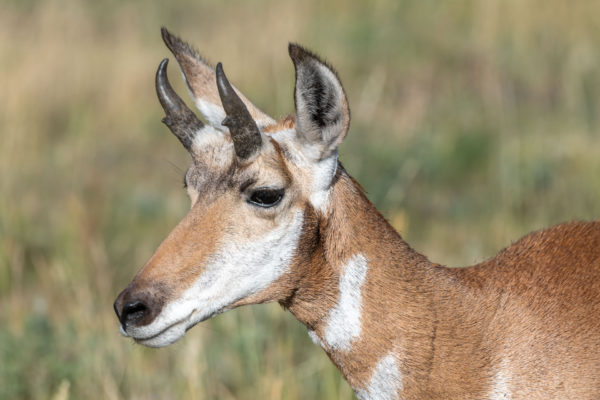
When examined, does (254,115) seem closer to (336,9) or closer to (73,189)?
(73,189)

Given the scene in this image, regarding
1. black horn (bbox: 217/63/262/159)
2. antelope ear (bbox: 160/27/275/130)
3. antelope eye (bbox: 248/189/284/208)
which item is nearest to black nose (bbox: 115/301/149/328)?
antelope eye (bbox: 248/189/284/208)

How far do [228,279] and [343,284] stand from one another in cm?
43

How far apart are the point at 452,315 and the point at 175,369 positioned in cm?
240

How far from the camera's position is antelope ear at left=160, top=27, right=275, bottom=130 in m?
3.99

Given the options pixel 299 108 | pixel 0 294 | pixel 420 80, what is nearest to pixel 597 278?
pixel 299 108

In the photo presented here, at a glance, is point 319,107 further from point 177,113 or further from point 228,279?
point 228,279

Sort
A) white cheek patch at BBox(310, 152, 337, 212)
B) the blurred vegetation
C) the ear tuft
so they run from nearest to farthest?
white cheek patch at BBox(310, 152, 337, 212), the ear tuft, the blurred vegetation

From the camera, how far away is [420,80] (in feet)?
34.5

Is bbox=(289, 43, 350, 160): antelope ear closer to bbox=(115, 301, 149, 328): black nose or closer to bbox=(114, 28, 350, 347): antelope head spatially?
bbox=(114, 28, 350, 347): antelope head

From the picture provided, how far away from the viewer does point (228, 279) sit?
3281mm

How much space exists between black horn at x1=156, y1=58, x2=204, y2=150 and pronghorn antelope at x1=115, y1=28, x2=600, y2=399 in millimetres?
161

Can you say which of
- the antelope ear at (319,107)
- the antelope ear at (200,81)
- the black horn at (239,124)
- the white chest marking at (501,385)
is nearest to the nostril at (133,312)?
the black horn at (239,124)

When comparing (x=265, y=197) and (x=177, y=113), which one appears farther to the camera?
(x=177, y=113)

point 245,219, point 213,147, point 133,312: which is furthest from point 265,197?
point 133,312
